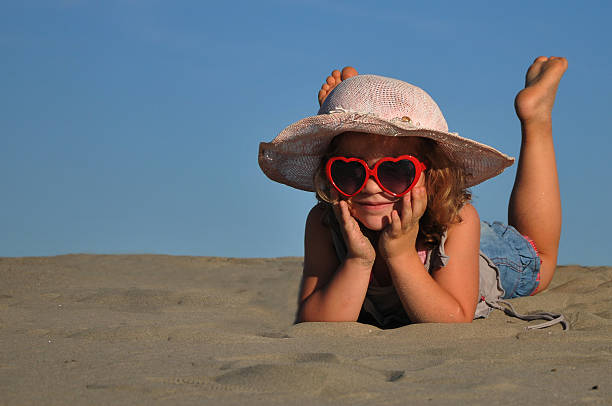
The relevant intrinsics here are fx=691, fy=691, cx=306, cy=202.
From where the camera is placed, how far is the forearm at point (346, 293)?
12.5 ft

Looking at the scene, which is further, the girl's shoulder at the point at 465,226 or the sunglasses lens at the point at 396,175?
the girl's shoulder at the point at 465,226

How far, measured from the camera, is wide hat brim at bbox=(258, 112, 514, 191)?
3582 mm

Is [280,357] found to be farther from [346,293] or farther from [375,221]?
[375,221]

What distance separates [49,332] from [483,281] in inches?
113

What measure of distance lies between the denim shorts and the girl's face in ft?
5.69

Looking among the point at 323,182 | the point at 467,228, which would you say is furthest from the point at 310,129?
the point at 467,228

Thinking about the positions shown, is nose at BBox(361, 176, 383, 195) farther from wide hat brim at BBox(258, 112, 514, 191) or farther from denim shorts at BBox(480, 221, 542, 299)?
denim shorts at BBox(480, 221, 542, 299)

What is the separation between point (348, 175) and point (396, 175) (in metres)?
0.26

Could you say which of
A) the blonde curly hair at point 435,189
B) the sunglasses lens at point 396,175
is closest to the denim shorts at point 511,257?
the blonde curly hair at point 435,189

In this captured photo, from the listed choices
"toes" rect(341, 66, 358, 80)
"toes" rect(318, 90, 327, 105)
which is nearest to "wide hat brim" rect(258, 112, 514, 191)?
"toes" rect(318, 90, 327, 105)

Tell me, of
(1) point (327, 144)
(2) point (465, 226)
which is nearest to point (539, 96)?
(2) point (465, 226)

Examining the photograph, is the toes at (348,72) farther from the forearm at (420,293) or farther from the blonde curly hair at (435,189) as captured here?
the forearm at (420,293)

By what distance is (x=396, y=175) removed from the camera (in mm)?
3678

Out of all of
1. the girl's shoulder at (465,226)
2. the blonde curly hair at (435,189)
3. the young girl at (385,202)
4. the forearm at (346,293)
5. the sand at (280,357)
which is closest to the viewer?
the sand at (280,357)
